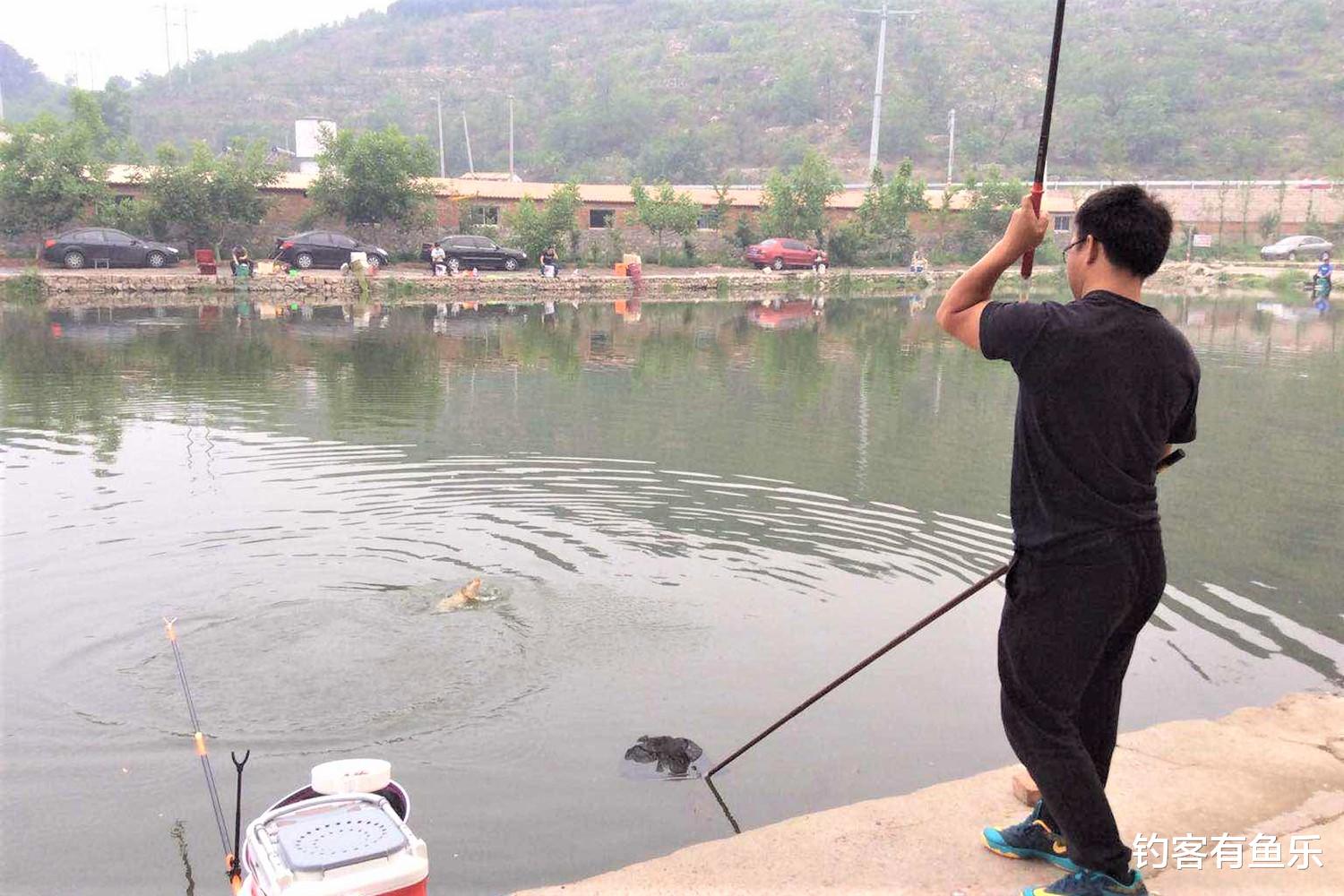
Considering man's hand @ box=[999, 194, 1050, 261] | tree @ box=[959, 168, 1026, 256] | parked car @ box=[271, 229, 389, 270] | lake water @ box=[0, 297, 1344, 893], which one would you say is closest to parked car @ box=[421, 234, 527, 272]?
parked car @ box=[271, 229, 389, 270]

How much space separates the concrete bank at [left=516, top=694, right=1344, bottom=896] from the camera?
11.0ft

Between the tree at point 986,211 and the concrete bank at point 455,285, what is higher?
the tree at point 986,211

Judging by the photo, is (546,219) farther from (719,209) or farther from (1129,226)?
(1129,226)

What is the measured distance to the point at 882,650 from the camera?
358 centimetres

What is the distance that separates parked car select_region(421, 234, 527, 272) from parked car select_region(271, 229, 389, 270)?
260 centimetres

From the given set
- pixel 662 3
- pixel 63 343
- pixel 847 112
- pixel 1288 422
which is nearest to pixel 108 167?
pixel 63 343

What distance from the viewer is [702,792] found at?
449 cm

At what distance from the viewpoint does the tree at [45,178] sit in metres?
34.6

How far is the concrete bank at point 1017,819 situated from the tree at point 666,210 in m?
38.7

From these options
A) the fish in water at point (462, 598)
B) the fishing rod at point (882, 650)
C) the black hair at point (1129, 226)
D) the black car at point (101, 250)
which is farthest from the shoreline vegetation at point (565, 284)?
the black hair at point (1129, 226)

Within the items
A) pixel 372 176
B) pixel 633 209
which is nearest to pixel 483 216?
pixel 372 176

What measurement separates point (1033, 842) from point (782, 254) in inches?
1619

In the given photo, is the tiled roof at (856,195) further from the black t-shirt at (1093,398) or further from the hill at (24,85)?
the hill at (24,85)

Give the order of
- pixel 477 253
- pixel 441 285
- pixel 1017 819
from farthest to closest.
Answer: pixel 477 253
pixel 441 285
pixel 1017 819
